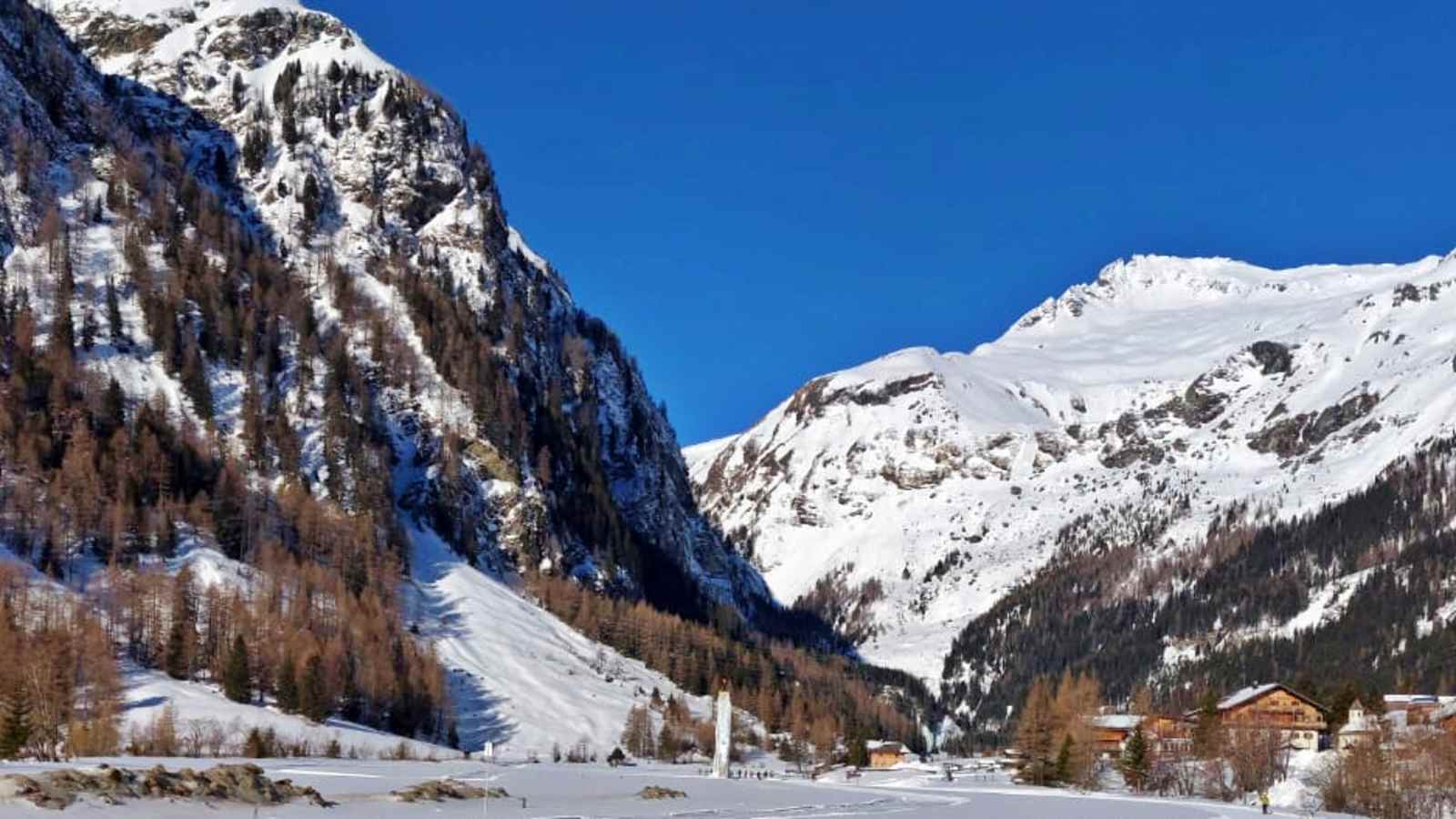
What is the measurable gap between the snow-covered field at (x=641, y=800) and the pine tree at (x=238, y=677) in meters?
46.8

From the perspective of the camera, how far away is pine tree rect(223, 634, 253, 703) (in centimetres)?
17450

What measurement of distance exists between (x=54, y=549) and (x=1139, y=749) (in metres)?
129

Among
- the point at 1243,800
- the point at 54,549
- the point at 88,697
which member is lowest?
the point at 1243,800

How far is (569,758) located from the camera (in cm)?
19188

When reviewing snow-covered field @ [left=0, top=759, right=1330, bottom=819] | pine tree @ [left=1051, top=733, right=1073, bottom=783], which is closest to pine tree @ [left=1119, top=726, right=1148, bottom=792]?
pine tree @ [left=1051, top=733, right=1073, bottom=783]

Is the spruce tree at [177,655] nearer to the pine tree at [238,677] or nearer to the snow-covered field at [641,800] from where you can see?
the pine tree at [238,677]

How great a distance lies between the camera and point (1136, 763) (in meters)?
162

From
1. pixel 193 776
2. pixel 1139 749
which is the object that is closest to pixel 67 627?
pixel 193 776

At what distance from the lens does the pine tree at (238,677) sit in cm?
17450

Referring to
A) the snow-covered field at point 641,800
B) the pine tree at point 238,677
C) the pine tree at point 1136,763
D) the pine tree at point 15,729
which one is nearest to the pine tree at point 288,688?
the pine tree at point 238,677

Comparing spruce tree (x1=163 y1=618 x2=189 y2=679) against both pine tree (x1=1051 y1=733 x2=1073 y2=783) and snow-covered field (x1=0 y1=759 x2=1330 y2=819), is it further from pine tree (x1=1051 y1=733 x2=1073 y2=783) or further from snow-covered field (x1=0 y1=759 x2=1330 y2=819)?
pine tree (x1=1051 y1=733 x2=1073 y2=783)

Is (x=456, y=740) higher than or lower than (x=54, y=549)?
lower

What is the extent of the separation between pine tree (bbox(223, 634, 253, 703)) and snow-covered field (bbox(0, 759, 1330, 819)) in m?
46.8

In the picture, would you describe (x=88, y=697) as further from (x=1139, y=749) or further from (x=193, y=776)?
(x=1139, y=749)
